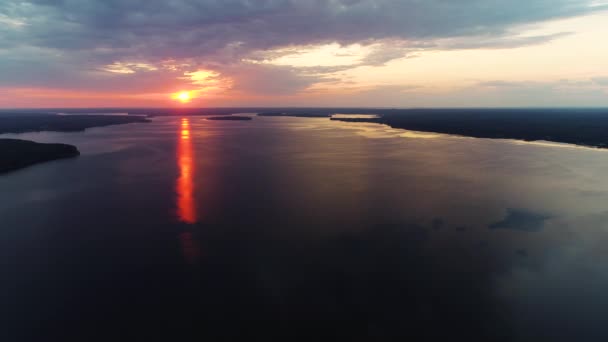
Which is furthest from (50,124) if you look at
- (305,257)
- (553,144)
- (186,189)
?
(553,144)

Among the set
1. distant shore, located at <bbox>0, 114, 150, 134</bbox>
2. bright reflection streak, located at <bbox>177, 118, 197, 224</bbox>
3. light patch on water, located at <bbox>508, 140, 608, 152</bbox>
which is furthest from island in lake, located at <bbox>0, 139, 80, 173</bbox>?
light patch on water, located at <bbox>508, 140, 608, 152</bbox>

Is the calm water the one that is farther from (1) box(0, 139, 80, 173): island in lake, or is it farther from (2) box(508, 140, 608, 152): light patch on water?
(2) box(508, 140, 608, 152): light patch on water

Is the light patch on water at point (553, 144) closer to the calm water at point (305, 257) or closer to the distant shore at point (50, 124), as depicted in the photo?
the calm water at point (305, 257)

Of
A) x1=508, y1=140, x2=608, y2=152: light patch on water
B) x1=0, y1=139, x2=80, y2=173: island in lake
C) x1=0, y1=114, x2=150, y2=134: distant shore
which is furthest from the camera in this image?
x1=0, y1=114, x2=150, y2=134: distant shore

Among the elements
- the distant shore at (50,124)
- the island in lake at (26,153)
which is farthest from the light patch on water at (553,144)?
the distant shore at (50,124)

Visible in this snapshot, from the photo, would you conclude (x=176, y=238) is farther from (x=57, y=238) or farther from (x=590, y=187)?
(x=590, y=187)
